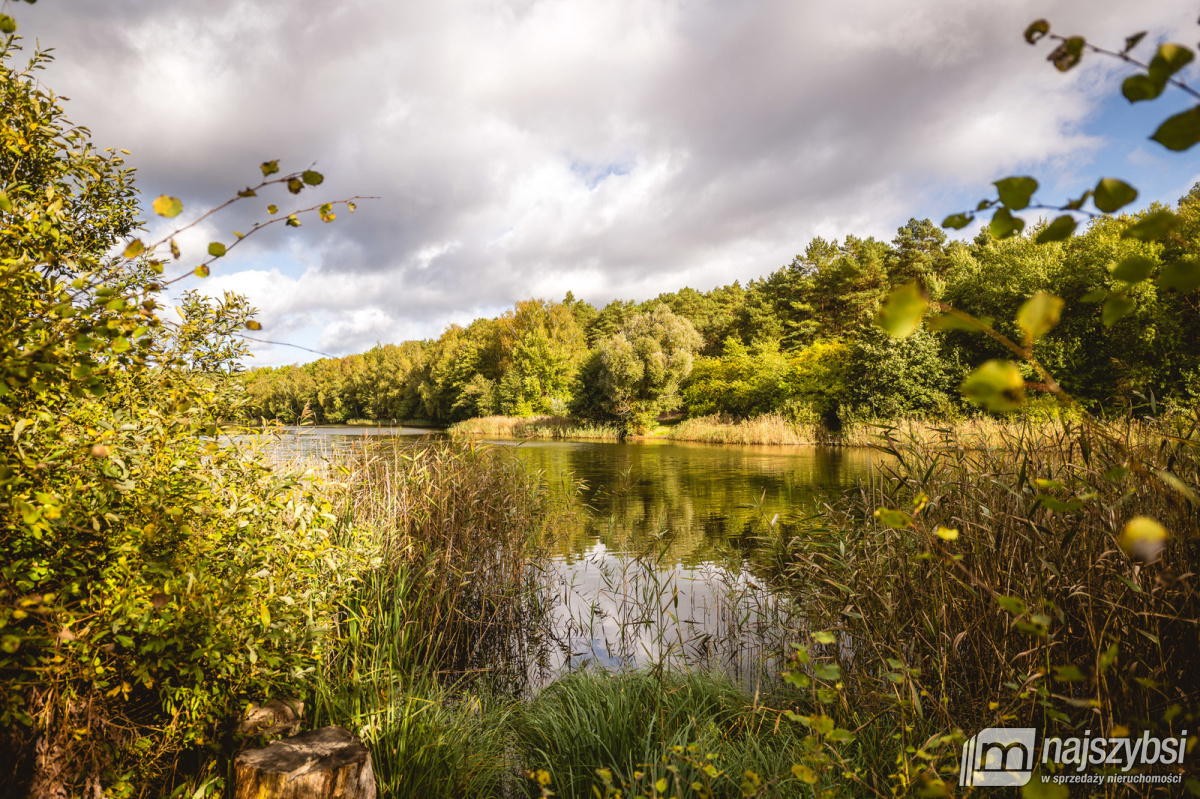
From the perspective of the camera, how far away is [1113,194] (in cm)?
83

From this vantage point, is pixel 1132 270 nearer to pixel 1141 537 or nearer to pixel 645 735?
pixel 1141 537

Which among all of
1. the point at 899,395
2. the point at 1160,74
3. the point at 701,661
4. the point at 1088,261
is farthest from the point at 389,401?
the point at 1160,74

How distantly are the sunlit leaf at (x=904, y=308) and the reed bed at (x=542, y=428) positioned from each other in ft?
102

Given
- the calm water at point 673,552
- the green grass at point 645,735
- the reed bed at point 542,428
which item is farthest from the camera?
the reed bed at point 542,428

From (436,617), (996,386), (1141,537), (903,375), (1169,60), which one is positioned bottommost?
(436,617)

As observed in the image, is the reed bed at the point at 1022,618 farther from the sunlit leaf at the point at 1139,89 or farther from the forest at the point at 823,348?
the sunlit leaf at the point at 1139,89

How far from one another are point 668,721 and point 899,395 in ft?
82.1

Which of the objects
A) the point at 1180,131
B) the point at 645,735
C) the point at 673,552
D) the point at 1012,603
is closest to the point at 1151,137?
the point at 1180,131

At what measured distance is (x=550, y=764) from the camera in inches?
116

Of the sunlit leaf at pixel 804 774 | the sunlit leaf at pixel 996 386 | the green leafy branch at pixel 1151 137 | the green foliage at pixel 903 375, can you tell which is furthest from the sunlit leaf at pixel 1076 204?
the green foliage at pixel 903 375

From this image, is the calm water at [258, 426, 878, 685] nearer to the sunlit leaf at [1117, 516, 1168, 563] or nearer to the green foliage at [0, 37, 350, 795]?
the green foliage at [0, 37, 350, 795]

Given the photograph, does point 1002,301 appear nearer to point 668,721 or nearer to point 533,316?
point 668,721

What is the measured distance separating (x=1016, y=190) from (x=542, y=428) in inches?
1365

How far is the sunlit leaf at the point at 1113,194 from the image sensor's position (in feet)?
2.67
